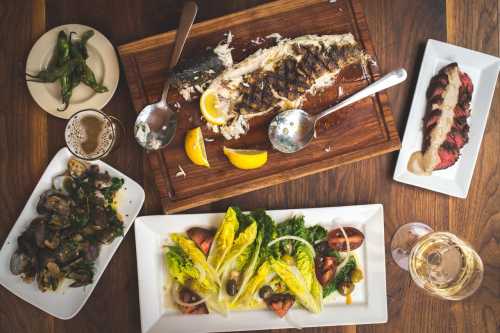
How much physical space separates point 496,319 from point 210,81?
2137 millimetres

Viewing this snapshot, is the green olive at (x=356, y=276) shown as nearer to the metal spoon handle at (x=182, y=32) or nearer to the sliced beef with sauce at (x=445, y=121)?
the sliced beef with sauce at (x=445, y=121)

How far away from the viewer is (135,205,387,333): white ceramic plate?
254 cm

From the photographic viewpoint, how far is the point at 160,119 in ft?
8.09

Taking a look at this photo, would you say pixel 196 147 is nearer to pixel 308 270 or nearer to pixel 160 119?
pixel 160 119

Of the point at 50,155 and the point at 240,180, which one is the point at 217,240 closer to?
the point at 240,180

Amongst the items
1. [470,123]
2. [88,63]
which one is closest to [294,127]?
[470,123]

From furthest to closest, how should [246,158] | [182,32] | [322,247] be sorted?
[322,247] < [182,32] < [246,158]

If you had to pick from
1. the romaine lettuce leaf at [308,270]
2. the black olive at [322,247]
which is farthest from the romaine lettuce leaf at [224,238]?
the black olive at [322,247]

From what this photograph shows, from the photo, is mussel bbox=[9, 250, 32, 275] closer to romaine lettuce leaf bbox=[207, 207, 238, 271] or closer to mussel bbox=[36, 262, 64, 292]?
mussel bbox=[36, 262, 64, 292]

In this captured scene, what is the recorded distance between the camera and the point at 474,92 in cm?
263

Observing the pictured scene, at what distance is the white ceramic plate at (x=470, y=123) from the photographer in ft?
8.45

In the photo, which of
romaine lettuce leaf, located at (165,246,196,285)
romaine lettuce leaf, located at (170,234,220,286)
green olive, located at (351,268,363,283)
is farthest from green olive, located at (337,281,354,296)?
romaine lettuce leaf, located at (165,246,196,285)

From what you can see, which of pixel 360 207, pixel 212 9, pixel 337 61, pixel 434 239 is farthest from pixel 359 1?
pixel 434 239

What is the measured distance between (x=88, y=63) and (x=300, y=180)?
134 cm
